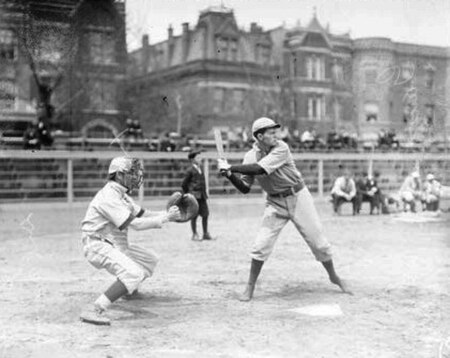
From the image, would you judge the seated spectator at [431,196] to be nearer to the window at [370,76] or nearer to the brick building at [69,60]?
the window at [370,76]

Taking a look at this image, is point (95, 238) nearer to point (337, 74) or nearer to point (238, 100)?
point (238, 100)

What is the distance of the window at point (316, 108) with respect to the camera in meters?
42.4

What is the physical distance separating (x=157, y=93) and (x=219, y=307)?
2622cm

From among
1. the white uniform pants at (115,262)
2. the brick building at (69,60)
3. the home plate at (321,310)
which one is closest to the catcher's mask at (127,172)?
the white uniform pants at (115,262)

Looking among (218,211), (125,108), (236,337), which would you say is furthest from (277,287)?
(125,108)

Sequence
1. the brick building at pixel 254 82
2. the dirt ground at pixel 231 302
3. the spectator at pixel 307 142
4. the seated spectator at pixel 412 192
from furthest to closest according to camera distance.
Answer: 1. the brick building at pixel 254 82
2. the spectator at pixel 307 142
3. the seated spectator at pixel 412 192
4. the dirt ground at pixel 231 302

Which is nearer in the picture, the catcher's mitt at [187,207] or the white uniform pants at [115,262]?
the white uniform pants at [115,262]

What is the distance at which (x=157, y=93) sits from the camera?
31.8m

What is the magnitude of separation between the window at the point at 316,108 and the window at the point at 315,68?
1298 millimetres

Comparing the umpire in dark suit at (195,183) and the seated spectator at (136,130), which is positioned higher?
the seated spectator at (136,130)

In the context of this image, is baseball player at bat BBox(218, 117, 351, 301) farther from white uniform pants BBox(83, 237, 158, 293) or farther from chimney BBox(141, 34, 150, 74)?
chimney BBox(141, 34, 150, 74)

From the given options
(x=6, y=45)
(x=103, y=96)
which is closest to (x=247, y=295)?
(x=6, y=45)

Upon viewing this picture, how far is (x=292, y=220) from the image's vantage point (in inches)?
267

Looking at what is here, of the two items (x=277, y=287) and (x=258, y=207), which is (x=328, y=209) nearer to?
(x=258, y=207)
